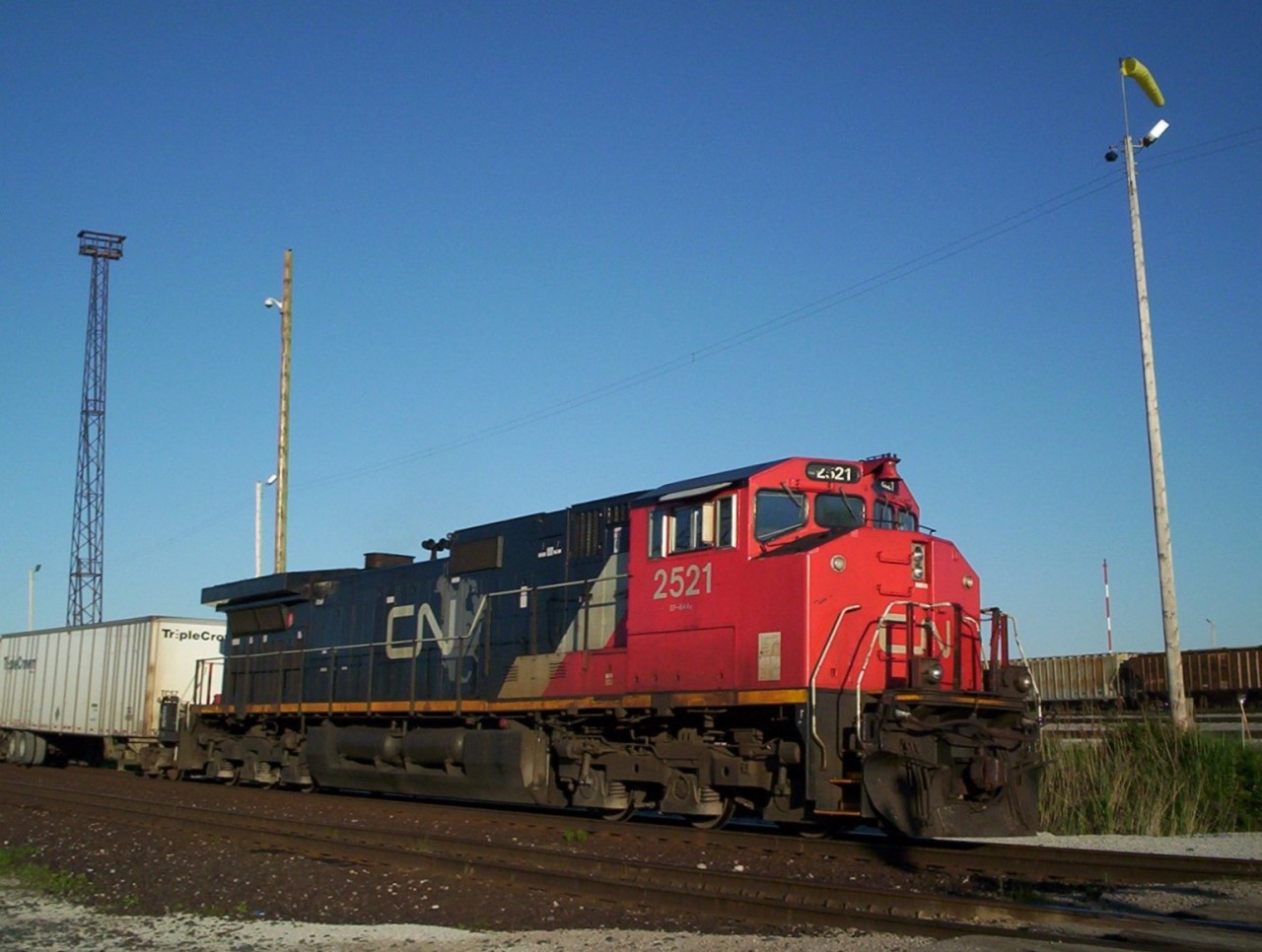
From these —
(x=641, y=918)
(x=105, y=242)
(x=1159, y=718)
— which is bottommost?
(x=641, y=918)

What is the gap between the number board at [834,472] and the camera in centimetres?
1245

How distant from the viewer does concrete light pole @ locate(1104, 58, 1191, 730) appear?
55.3 feet

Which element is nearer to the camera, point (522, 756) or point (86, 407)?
point (522, 756)

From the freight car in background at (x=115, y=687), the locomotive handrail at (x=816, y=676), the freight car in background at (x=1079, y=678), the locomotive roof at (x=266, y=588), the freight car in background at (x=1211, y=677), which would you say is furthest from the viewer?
the freight car in background at (x=1079, y=678)

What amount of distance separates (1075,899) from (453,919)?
13.9 ft

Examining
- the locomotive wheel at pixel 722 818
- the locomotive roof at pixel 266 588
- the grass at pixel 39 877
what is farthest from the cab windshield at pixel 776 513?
the locomotive roof at pixel 266 588

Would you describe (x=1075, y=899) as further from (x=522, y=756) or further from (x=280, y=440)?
(x=280, y=440)

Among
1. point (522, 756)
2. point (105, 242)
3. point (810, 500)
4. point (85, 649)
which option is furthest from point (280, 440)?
point (105, 242)

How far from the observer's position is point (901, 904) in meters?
8.07

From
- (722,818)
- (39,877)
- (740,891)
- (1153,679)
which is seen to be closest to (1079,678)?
(1153,679)

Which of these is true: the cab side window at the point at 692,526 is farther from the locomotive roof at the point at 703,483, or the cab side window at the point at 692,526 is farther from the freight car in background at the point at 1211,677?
the freight car in background at the point at 1211,677

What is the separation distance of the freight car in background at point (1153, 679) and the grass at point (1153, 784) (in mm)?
14861

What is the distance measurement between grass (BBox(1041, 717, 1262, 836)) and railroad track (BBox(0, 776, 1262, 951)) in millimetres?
3364

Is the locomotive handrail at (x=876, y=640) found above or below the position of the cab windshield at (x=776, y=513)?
below
